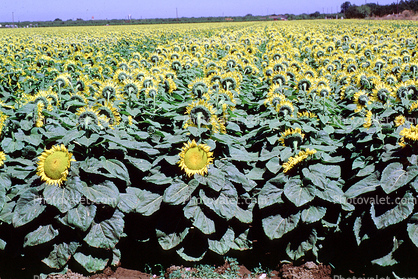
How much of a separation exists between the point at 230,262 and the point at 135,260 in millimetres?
898

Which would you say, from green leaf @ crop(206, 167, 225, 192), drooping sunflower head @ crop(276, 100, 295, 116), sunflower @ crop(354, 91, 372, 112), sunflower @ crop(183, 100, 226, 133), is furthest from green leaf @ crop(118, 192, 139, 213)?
sunflower @ crop(354, 91, 372, 112)

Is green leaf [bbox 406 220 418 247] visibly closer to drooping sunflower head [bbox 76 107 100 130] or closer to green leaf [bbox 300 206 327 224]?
green leaf [bbox 300 206 327 224]

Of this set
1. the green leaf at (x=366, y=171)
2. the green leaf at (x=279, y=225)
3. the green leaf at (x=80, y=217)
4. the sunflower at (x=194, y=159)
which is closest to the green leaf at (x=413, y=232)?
the green leaf at (x=366, y=171)

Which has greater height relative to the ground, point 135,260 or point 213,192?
point 213,192

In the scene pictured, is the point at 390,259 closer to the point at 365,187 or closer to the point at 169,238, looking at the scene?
the point at 365,187

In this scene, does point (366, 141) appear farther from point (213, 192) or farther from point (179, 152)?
point (179, 152)

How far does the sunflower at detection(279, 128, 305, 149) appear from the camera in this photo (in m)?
3.43

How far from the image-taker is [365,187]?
298 cm

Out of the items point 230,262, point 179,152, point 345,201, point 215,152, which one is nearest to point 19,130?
point 179,152

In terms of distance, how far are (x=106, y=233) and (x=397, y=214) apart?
2.30 meters

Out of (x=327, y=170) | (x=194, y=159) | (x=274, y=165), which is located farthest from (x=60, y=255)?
(x=327, y=170)

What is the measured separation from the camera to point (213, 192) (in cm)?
314

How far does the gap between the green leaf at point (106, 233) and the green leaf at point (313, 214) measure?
1533 millimetres

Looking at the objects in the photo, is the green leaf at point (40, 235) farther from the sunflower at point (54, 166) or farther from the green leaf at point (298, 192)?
the green leaf at point (298, 192)
